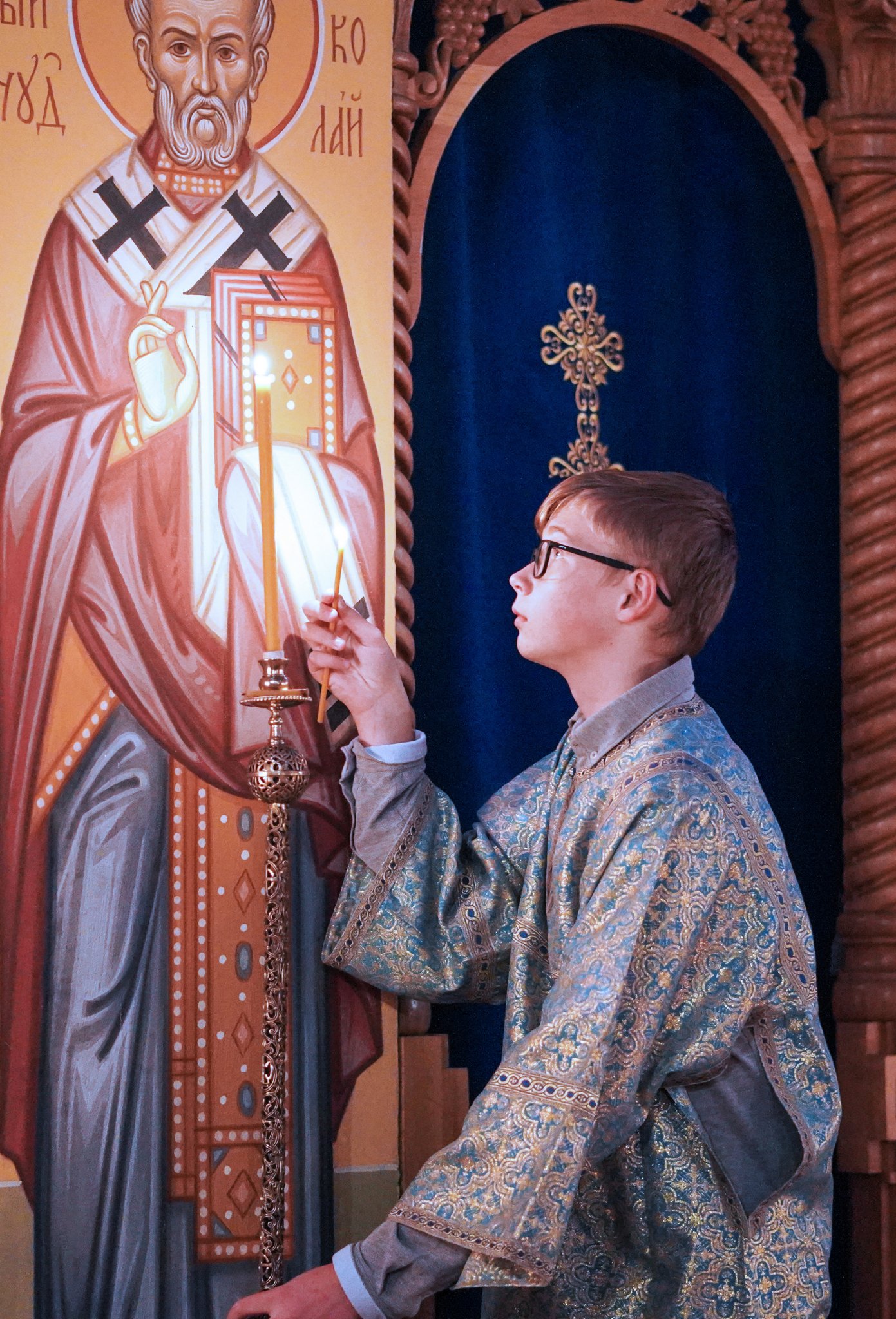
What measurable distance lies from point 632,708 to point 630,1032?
0.54m

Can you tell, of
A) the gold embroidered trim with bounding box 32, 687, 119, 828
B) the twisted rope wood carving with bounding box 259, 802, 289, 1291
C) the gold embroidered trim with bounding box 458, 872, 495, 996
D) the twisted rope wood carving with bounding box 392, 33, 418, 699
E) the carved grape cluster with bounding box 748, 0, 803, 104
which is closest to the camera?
the twisted rope wood carving with bounding box 259, 802, 289, 1291

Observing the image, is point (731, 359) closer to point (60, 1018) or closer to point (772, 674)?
point (772, 674)

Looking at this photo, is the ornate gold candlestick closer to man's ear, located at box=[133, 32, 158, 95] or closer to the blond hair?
the blond hair

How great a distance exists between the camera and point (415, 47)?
298 centimetres

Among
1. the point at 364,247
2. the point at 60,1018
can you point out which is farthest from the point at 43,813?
the point at 364,247

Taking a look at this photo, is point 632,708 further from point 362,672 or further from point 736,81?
point 736,81

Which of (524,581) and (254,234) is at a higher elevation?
(254,234)

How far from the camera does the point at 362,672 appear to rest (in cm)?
251

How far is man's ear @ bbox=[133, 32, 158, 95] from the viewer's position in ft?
8.27

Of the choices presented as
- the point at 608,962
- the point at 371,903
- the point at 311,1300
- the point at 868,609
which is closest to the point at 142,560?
the point at 371,903

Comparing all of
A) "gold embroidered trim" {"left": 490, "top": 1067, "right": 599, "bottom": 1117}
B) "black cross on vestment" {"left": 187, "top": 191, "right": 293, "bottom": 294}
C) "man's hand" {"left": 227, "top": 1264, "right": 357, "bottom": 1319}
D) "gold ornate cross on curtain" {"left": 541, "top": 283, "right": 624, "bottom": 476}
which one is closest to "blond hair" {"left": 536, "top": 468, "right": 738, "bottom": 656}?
"gold ornate cross on curtain" {"left": 541, "top": 283, "right": 624, "bottom": 476}

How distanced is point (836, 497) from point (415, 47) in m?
1.23

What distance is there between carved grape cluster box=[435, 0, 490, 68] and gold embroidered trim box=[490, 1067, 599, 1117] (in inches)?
72.9

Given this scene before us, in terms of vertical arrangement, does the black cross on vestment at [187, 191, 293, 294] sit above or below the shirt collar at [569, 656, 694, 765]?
above
